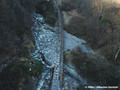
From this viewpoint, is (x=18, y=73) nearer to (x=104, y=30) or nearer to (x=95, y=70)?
(x=95, y=70)

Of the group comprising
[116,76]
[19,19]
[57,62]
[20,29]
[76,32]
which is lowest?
[116,76]

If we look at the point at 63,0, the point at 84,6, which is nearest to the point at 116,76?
the point at 84,6

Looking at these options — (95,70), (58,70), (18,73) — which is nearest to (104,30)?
(95,70)

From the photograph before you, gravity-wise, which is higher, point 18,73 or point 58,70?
point 18,73

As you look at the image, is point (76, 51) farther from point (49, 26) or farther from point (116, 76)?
point (49, 26)

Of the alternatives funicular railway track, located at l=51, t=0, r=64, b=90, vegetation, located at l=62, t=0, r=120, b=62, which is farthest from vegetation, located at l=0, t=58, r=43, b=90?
vegetation, located at l=62, t=0, r=120, b=62

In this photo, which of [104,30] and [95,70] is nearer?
[95,70]

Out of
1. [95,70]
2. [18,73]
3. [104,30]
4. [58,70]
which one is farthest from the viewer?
[104,30]

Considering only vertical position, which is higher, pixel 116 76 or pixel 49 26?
pixel 49 26

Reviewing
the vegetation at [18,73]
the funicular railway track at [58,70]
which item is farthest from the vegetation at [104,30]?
the vegetation at [18,73]

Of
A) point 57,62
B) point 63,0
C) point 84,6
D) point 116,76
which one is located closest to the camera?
point 116,76

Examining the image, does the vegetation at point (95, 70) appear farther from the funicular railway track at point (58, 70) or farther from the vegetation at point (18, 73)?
the vegetation at point (18, 73)
